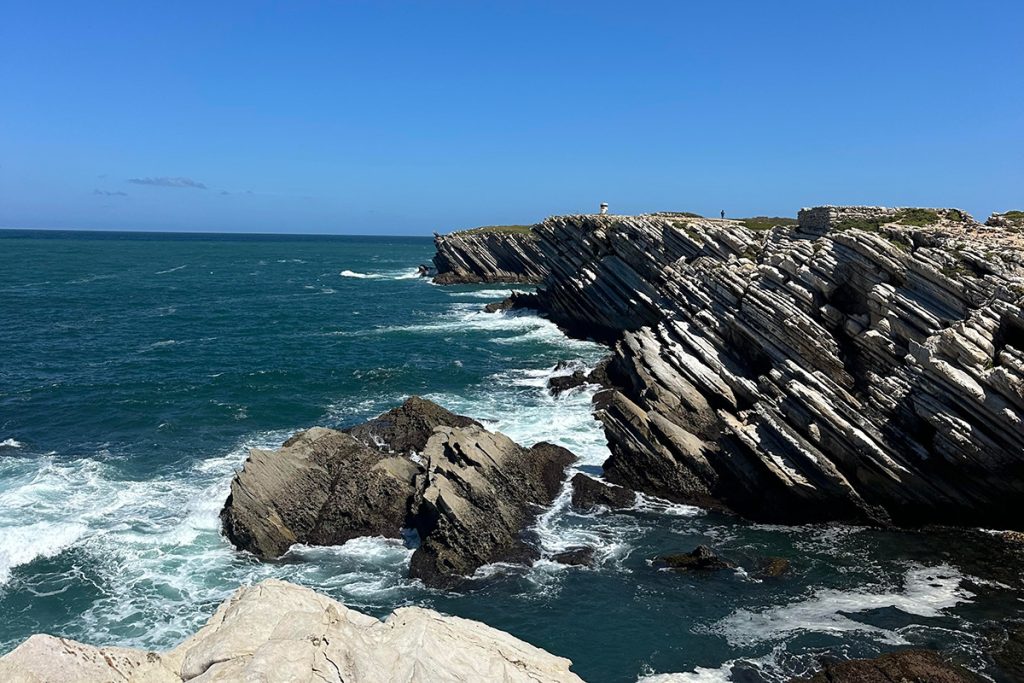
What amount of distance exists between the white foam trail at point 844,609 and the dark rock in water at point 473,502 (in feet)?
28.9

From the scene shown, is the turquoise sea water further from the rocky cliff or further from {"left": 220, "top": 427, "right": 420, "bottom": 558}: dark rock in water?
the rocky cliff

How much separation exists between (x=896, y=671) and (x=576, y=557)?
11.9 m

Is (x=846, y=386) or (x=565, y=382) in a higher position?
(x=846, y=386)

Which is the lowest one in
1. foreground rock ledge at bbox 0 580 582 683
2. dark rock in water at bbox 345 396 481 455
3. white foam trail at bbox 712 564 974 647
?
white foam trail at bbox 712 564 974 647

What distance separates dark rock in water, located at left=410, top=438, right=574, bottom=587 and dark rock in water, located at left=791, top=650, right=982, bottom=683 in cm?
1210

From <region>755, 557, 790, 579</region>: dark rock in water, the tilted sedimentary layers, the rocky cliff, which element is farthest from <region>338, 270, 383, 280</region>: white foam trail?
<region>755, 557, 790, 579</region>: dark rock in water

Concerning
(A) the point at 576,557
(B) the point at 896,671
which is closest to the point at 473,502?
(A) the point at 576,557

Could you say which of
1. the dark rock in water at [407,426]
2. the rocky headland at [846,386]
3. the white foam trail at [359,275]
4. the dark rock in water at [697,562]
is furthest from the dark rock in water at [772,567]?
the white foam trail at [359,275]

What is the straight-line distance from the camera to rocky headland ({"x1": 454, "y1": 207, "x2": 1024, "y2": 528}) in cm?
2711

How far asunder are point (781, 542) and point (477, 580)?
1324 centimetres

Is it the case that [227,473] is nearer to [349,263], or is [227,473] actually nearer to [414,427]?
[414,427]

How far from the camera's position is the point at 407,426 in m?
38.3

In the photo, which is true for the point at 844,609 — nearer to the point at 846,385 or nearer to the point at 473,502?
the point at 846,385

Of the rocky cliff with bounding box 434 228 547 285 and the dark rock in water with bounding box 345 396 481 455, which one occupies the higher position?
the rocky cliff with bounding box 434 228 547 285
